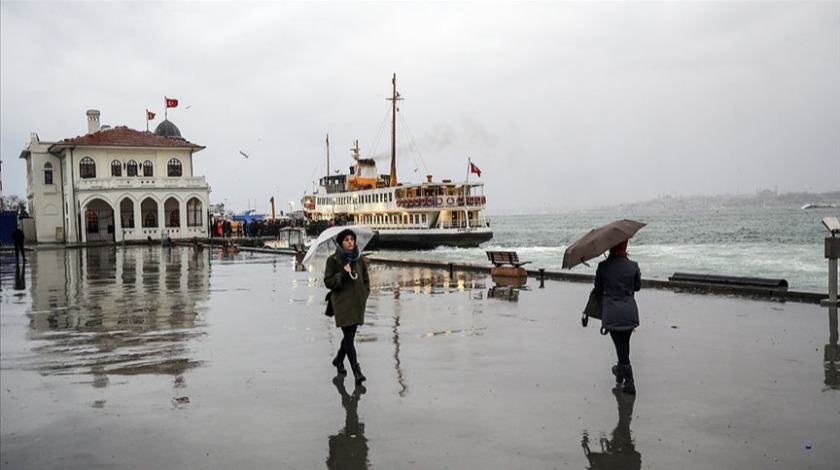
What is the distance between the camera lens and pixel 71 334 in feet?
37.4

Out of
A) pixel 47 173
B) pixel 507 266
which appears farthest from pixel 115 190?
pixel 507 266

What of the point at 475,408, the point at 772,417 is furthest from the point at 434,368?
the point at 772,417

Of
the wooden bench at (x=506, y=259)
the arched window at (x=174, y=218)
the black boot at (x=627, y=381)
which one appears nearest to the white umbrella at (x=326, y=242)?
the black boot at (x=627, y=381)

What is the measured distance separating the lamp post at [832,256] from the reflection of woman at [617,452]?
26.6 feet

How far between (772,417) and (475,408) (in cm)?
265

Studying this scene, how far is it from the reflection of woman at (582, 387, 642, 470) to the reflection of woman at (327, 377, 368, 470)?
1.74m

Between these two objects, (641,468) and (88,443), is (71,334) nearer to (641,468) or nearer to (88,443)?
(88,443)

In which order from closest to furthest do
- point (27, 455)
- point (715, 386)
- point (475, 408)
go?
1. point (27, 455)
2. point (475, 408)
3. point (715, 386)

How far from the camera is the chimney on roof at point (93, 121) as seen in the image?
57.4 meters

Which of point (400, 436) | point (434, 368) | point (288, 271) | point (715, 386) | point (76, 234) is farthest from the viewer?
point (76, 234)

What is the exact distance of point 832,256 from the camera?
12.4 meters

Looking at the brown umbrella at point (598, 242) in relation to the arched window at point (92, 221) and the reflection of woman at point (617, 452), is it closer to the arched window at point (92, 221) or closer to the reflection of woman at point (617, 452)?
the reflection of woman at point (617, 452)

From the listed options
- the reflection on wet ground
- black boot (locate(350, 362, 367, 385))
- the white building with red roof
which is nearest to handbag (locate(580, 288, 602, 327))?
black boot (locate(350, 362, 367, 385))

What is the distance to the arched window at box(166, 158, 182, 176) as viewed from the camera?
182 ft
